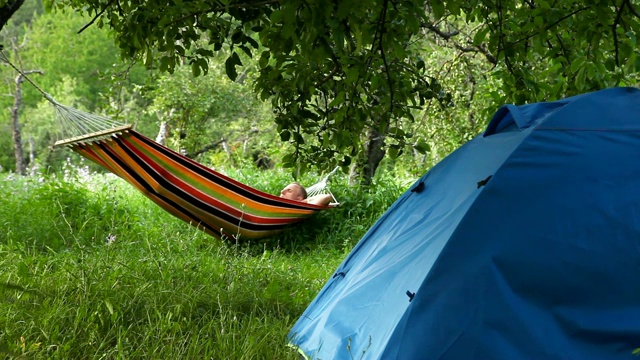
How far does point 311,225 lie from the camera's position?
5.55 m

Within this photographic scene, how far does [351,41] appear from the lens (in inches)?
97.2

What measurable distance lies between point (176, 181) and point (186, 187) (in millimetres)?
84

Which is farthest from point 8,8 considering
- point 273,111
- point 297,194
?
point 297,194

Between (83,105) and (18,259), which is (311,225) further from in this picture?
(83,105)

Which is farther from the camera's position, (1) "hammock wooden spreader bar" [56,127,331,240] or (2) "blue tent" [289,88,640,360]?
(1) "hammock wooden spreader bar" [56,127,331,240]

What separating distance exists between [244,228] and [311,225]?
0.88 metres

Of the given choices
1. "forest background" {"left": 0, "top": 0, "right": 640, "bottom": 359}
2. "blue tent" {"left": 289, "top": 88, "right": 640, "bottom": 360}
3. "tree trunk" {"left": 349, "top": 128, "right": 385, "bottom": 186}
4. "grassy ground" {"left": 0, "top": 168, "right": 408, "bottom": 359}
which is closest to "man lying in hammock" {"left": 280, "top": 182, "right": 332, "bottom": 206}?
"forest background" {"left": 0, "top": 0, "right": 640, "bottom": 359}

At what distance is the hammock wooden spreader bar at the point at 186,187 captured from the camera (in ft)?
13.2

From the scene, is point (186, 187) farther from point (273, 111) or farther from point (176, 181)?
point (273, 111)

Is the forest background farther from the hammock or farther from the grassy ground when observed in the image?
the hammock

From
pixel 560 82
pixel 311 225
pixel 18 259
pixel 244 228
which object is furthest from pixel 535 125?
pixel 311 225

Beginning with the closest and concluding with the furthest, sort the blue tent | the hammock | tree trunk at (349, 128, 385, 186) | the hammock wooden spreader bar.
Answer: the blue tent
the hammock
the hammock wooden spreader bar
tree trunk at (349, 128, 385, 186)

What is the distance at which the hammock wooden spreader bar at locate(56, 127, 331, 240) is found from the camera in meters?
4.04

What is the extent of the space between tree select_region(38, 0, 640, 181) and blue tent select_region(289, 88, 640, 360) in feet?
0.84
